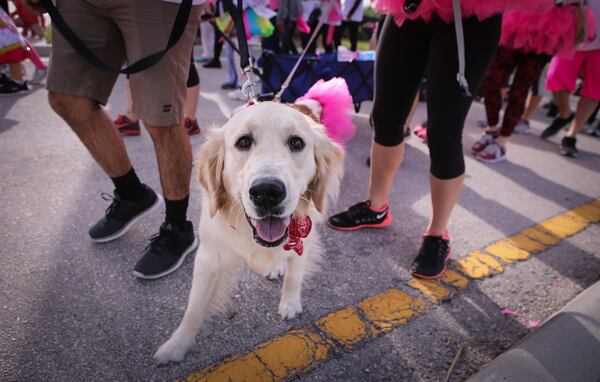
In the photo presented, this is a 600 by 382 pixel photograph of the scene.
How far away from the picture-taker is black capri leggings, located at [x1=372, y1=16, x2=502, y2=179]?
6.13 ft

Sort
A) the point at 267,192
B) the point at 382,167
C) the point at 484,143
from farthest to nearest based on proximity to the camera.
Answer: the point at 484,143
the point at 382,167
the point at 267,192

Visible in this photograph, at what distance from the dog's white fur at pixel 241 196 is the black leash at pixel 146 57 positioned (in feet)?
1.50

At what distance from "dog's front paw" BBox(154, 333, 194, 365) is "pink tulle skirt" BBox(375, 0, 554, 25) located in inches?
79.8

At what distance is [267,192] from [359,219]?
1467 mm

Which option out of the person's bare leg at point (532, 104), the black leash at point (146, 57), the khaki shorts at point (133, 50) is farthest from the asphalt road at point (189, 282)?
the person's bare leg at point (532, 104)

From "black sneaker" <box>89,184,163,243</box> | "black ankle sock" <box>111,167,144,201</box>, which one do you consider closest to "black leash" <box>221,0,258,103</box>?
"black ankle sock" <box>111,167,144,201</box>

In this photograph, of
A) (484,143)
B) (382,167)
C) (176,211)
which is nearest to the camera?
(176,211)

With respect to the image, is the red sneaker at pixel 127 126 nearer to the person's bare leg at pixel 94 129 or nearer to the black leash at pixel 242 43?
the person's bare leg at pixel 94 129

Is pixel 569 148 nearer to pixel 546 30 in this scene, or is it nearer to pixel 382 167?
pixel 546 30

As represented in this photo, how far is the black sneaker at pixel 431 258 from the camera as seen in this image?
2207mm

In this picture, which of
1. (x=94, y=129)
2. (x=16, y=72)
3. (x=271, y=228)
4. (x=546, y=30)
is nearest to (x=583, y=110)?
(x=546, y=30)

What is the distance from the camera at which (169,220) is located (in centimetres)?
213

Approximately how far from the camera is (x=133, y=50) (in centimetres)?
180

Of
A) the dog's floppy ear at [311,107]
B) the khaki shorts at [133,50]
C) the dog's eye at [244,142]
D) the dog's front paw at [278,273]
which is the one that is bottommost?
the dog's front paw at [278,273]
